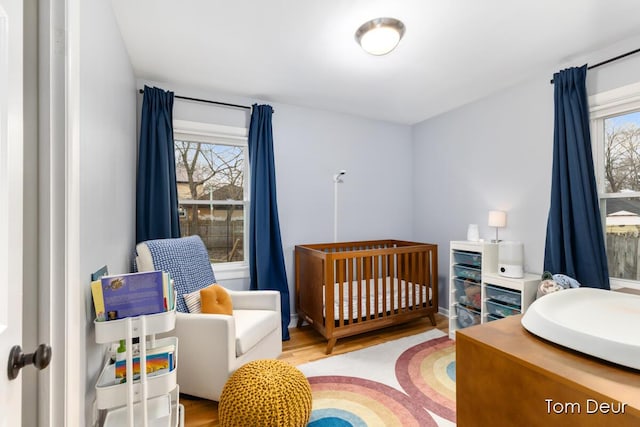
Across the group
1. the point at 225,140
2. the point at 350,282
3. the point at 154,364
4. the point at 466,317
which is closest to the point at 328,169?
the point at 225,140

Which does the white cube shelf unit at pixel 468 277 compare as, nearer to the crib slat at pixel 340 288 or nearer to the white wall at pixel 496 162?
the white wall at pixel 496 162

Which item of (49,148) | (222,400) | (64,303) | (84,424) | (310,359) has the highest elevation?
(49,148)

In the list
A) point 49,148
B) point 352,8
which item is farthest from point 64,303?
point 352,8

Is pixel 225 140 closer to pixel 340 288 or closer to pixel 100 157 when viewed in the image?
pixel 100 157

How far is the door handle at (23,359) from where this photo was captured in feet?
→ 2.35

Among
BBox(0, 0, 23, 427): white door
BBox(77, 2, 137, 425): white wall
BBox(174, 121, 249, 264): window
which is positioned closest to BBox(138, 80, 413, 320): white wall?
BBox(174, 121, 249, 264): window

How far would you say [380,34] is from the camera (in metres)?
1.83

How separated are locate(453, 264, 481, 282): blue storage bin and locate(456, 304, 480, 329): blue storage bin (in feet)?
0.98

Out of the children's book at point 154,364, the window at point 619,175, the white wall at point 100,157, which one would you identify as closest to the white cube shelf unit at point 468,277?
the window at point 619,175

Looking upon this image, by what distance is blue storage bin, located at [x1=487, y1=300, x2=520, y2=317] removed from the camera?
245 cm

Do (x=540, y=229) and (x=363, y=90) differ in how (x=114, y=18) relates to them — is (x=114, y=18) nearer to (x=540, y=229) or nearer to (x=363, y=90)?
(x=363, y=90)

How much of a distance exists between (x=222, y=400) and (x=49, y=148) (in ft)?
4.63

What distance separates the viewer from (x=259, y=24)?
6.10 feet

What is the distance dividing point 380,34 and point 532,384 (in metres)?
1.86
